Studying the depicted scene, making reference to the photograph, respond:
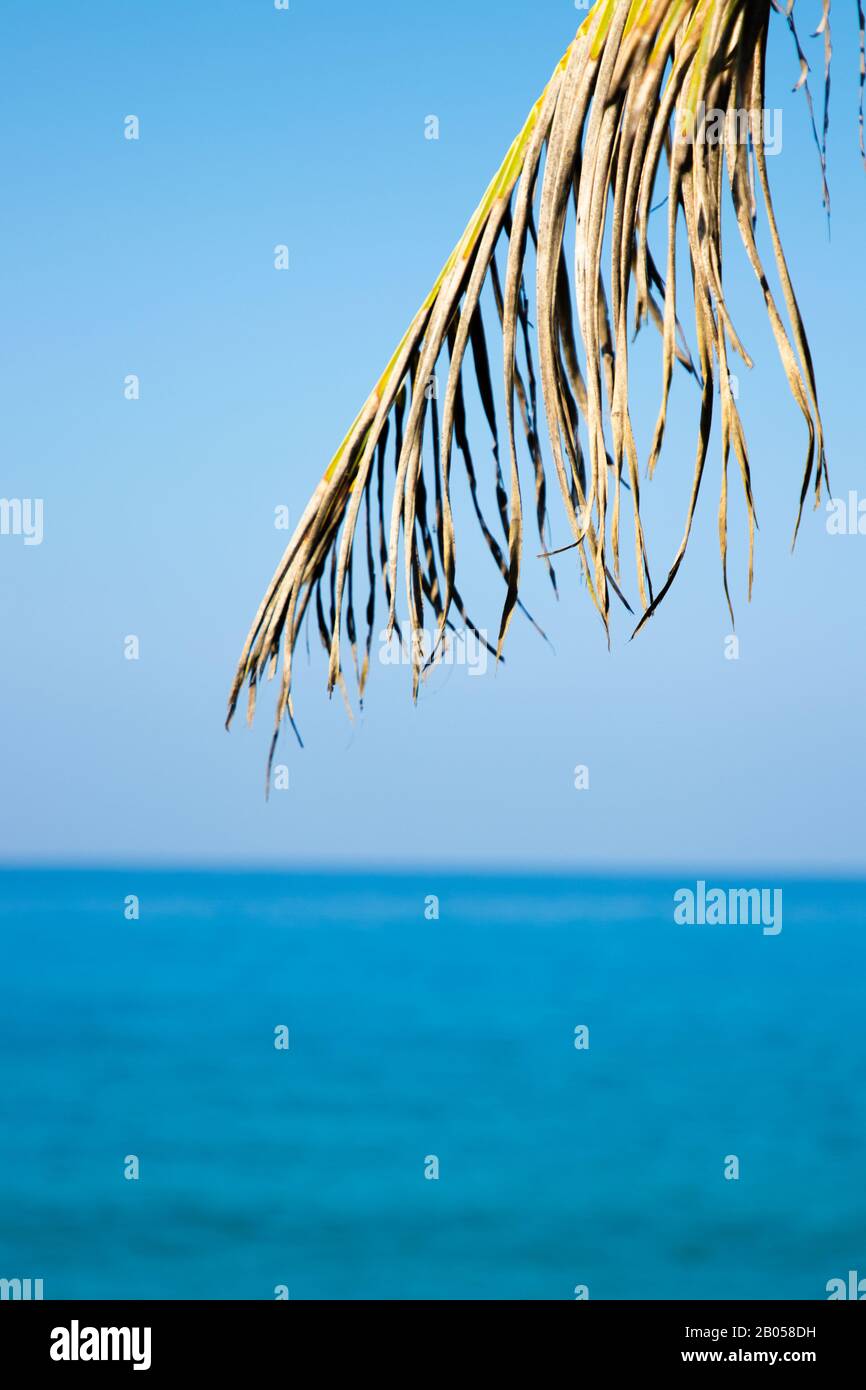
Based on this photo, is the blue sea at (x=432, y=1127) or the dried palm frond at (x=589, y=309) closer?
the dried palm frond at (x=589, y=309)

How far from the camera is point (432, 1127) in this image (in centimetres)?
1605

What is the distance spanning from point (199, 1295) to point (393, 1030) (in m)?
14.5

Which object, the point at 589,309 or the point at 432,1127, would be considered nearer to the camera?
the point at 589,309

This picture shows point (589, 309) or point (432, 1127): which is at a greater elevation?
point (589, 309)

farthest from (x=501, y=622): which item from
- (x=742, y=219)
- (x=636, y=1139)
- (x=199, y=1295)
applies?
(x=636, y=1139)

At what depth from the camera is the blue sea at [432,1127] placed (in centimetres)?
1081

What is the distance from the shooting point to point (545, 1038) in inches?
909

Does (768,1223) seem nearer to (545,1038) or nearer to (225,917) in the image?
(545,1038)

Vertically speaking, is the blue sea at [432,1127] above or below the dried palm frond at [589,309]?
below

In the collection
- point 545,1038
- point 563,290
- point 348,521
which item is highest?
point 563,290

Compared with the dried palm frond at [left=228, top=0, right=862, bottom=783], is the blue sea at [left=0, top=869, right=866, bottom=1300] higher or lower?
lower

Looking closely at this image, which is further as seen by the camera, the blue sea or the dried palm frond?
the blue sea

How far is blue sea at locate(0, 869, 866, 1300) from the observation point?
1081 centimetres

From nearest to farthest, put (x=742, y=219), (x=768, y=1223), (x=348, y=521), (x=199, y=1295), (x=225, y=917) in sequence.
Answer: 1. (x=742, y=219)
2. (x=348, y=521)
3. (x=199, y=1295)
4. (x=768, y=1223)
5. (x=225, y=917)
